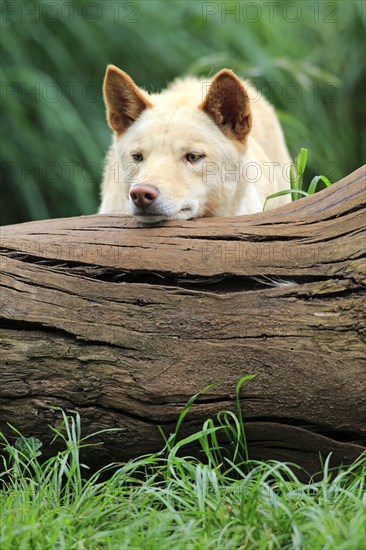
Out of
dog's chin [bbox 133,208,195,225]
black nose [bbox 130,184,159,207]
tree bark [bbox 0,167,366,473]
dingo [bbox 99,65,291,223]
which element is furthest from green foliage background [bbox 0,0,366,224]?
tree bark [bbox 0,167,366,473]

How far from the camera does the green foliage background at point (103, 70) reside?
673 cm

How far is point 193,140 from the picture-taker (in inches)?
146

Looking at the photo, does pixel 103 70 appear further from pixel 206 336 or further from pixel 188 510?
pixel 188 510

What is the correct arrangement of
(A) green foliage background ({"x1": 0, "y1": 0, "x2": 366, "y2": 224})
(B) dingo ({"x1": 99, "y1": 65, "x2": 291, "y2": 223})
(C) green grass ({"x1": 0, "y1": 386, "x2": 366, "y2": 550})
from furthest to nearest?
(A) green foliage background ({"x1": 0, "y1": 0, "x2": 366, "y2": 224}) < (B) dingo ({"x1": 99, "y1": 65, "x2": 291, "y2": 223}) < (C) green grass ({"x1": 0, "y1": 386, "x2": 366, "y2": 550})

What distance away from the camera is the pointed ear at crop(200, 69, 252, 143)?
12.0 ft

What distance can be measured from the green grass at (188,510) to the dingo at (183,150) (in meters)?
1.04

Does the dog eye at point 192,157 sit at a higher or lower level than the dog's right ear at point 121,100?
lower

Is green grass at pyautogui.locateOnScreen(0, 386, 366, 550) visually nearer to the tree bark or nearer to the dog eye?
the tree bark

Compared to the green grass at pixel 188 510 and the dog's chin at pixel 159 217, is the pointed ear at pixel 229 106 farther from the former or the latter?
the green grass at pixel 188 510

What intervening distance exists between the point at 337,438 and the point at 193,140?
1.60 meters

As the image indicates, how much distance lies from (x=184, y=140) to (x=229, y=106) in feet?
1.06

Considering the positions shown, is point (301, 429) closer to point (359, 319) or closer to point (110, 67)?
point (359, 319)

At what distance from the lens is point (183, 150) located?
3676 mm

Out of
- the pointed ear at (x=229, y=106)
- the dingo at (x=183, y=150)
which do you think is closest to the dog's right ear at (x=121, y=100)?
the dingo at (x=183, y=150)
